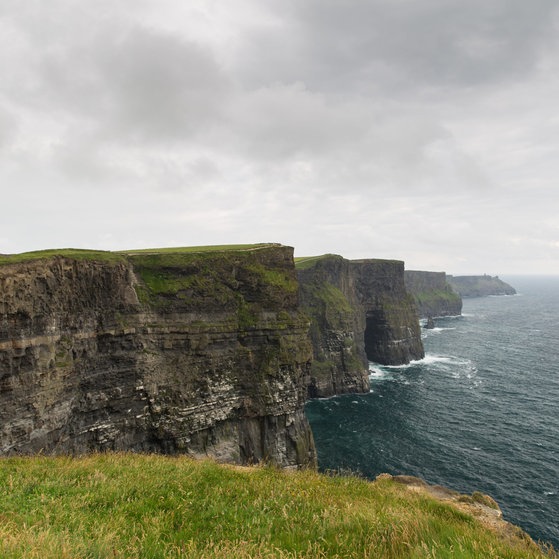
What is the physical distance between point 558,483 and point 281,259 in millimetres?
40577

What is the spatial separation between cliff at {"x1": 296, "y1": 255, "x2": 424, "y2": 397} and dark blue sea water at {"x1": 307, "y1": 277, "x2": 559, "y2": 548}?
161 inches

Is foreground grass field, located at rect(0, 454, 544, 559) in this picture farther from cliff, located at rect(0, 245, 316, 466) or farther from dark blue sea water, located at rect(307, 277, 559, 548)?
dark blue sea water, located at rect(307, 277, 559, 548)

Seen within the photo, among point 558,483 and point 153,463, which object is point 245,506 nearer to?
point 153,463

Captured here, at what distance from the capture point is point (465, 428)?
5466 cm

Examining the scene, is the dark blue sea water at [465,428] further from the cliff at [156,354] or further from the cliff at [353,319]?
the cliff at [156,354]

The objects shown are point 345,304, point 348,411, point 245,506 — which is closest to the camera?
point 245,506

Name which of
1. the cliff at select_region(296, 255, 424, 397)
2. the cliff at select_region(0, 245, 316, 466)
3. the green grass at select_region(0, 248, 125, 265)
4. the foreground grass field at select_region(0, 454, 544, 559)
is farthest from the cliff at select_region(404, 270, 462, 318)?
the foreground grass field at select_region(0, 454, 544, 559)

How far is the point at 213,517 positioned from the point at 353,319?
7635 cm

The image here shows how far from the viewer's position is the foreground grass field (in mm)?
6559

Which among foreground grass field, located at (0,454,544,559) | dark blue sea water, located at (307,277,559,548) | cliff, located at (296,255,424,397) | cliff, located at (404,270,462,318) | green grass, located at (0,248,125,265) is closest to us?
foreground grass field, located at (0,454,544,559)

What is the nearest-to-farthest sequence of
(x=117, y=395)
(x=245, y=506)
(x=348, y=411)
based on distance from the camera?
1. (x=245, y=506)
2. (x=117, y=395)
3. (x=348, y=411)

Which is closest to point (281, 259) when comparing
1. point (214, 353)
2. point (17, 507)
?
point (214, 353)

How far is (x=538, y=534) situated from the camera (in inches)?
1288

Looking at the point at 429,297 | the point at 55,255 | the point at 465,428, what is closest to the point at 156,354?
the point at 55,255
